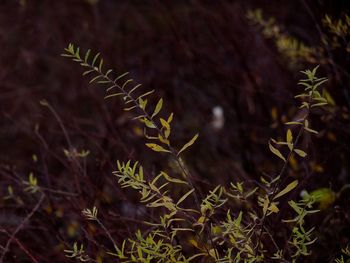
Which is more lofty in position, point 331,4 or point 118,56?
point 331,4

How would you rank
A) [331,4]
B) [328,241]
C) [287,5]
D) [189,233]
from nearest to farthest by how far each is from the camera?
[328,241]
[331,4]
[189,233]
[287,5]

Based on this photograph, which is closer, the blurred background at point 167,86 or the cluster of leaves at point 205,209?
the cluster of leaves at point 205,209

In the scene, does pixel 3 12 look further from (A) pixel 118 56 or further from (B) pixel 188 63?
(B) pixel 188 63

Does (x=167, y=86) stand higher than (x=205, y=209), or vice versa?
(x=205, y=209)

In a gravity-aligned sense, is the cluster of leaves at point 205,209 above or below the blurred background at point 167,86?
above

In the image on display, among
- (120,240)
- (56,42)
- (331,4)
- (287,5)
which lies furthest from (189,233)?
(56,42)

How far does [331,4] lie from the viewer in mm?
2094

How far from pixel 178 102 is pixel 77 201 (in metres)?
2.11

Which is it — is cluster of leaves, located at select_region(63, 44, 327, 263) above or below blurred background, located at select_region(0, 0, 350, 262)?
above

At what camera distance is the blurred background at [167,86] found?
233cm

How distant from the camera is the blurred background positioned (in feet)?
7.64

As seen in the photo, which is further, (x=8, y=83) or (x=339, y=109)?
(x=8, y=83)

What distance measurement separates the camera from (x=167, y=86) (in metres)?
4.12

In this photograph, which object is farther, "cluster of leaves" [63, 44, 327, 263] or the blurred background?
the blurred background
